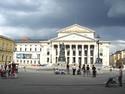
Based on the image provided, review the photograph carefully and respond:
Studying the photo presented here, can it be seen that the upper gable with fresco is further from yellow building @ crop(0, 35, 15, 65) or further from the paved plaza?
the paved plaza

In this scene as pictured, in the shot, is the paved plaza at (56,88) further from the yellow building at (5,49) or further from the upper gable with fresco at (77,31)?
the upper gable with fresco at (77,31)

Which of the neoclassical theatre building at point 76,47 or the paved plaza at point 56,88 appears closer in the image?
the paved plaza at point 56,88

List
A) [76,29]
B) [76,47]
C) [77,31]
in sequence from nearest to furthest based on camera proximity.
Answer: [76,47] < [77,31] < [76,29]

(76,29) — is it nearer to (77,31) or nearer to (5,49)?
(77,31)

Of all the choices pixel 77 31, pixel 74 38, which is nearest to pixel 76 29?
pixel 77 31

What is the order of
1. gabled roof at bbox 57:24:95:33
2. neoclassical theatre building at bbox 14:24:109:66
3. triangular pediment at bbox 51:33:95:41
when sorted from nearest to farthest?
1. triangular pediment at bbox 51:33:95:41
2. neoclassical theatre building at bbox 14:24:109:66
3. gabled roof at bbox 57:24:95:33

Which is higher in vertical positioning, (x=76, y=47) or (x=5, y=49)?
(x=76, y=47)

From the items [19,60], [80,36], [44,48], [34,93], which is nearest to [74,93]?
[34,93]

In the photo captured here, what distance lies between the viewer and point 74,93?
63.2 feet

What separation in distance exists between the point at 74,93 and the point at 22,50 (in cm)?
17675

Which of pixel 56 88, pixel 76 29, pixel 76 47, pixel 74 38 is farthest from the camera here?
pixel 76 29

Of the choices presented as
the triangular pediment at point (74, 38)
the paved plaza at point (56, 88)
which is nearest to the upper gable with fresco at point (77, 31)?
the triangular pediment at point (74, 38)

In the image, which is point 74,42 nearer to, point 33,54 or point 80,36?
point 80,36

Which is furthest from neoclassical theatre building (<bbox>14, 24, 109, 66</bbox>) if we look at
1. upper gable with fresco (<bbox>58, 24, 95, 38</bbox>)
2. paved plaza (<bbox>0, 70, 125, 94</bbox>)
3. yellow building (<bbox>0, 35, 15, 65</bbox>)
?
paved plaza (<bbox>0, 70, 125, 94</bbox>)
